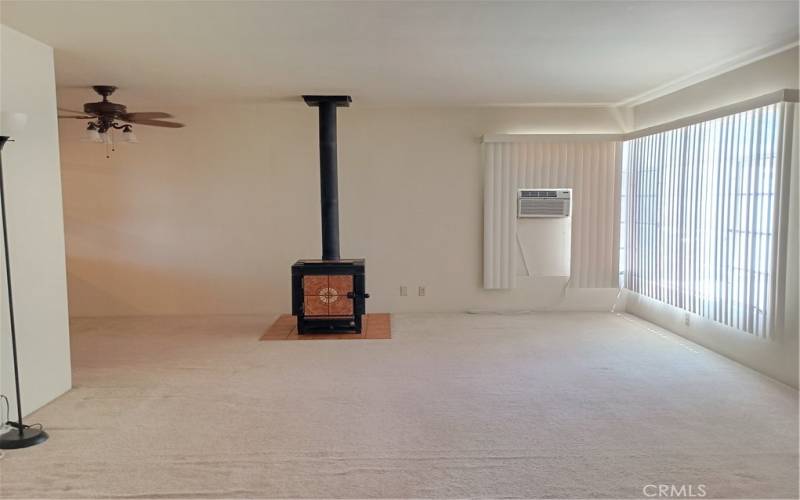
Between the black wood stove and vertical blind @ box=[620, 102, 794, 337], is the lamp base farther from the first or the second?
vertical blind @ box=[620, 102, 794, 337]

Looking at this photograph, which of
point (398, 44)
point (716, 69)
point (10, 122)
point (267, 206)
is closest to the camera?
point (10, 122)

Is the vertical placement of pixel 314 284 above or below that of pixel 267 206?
below

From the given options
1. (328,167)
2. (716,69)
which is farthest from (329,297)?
(716,69)

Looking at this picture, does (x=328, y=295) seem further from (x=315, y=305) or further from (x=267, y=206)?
(x=267, y=206)

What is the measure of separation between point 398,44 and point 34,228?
268 cm

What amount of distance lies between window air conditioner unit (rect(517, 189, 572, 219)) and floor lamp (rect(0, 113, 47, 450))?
16.5 feet

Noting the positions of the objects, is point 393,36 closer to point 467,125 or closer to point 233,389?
point 233,389

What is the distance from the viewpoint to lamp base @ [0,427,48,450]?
121 inches

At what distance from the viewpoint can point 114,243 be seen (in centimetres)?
656

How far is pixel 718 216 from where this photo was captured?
466cm

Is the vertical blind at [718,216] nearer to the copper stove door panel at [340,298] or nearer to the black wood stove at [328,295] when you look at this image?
the black wood stove at [328,295]

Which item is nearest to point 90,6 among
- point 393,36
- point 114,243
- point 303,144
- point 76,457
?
point 393,36

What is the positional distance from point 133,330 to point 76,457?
3189 mm

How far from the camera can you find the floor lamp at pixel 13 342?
9.81ft
